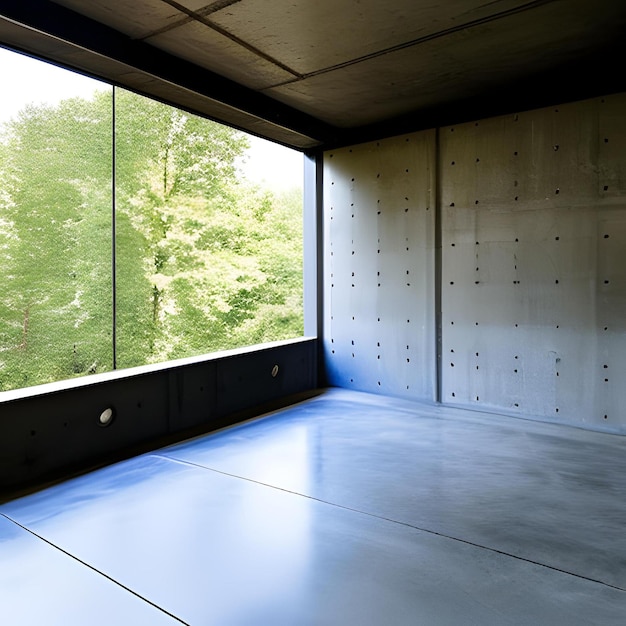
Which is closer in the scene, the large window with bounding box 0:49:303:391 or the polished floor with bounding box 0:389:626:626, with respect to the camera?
the polished floor with bounding box 0:389:626:626

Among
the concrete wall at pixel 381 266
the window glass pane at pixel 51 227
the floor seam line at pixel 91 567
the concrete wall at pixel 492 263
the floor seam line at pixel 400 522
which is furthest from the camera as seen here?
the window glass pane at pixel 51 227

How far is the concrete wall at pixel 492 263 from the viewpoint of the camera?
4.02 meters

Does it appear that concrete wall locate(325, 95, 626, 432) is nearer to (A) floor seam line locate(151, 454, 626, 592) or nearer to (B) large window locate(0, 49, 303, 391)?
(A) floor seam line locate(151, 454, 626, 592)

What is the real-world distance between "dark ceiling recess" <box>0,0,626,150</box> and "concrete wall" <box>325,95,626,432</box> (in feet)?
1.17

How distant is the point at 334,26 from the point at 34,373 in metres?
10.9

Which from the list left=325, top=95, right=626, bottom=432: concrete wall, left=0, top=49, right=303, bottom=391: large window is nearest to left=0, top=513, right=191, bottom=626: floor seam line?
left=325, top=95, right=626, bottom=432: concrete wall

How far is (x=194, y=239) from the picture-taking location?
532 inches

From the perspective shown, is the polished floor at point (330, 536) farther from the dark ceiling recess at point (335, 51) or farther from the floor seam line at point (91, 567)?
the dark ceiling recess at point (335, 51)

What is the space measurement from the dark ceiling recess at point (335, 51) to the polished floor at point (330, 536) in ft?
8.78

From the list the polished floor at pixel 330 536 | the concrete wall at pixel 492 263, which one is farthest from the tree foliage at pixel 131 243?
the polished floor at pixel 330 536

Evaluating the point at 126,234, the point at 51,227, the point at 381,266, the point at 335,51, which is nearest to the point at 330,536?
the point at 335,51

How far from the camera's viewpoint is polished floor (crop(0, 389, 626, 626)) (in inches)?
73.5

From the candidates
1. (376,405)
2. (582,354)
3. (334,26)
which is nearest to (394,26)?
(334,26)

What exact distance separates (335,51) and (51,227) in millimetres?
10174
